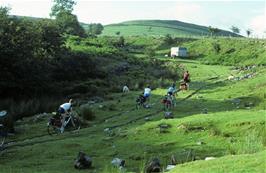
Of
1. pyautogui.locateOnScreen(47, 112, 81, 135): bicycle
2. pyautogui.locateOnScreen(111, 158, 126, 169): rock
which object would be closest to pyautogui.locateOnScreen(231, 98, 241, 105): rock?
pyautogui.locateOnScreen(47, 112, 81, 135): bicycle

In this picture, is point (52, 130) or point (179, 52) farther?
point (179, 52)

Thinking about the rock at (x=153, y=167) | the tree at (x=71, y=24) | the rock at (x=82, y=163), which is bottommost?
the rock at (x=82, y=163)

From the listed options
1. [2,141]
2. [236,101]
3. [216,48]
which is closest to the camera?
[2,141]

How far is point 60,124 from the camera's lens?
30578mm

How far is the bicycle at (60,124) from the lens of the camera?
30.5 meters

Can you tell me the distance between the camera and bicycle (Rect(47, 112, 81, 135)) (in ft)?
99.9

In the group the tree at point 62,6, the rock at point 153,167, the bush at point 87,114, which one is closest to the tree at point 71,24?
the tree at point 62,6

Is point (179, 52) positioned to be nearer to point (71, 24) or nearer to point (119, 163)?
point (71, 24)

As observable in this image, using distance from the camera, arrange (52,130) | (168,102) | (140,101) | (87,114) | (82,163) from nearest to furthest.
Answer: (82,163) → (52,130) → (87,114) → (168,102) → (140,101)

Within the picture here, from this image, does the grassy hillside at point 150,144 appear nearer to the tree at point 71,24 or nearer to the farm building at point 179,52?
the farm building at point 179,52

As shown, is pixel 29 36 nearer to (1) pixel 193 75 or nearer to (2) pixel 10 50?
(2) pixel 10 50

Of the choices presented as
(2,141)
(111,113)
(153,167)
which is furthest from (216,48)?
(153,167)

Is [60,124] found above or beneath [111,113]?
above

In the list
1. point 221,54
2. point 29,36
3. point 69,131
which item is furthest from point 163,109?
point 221,54
